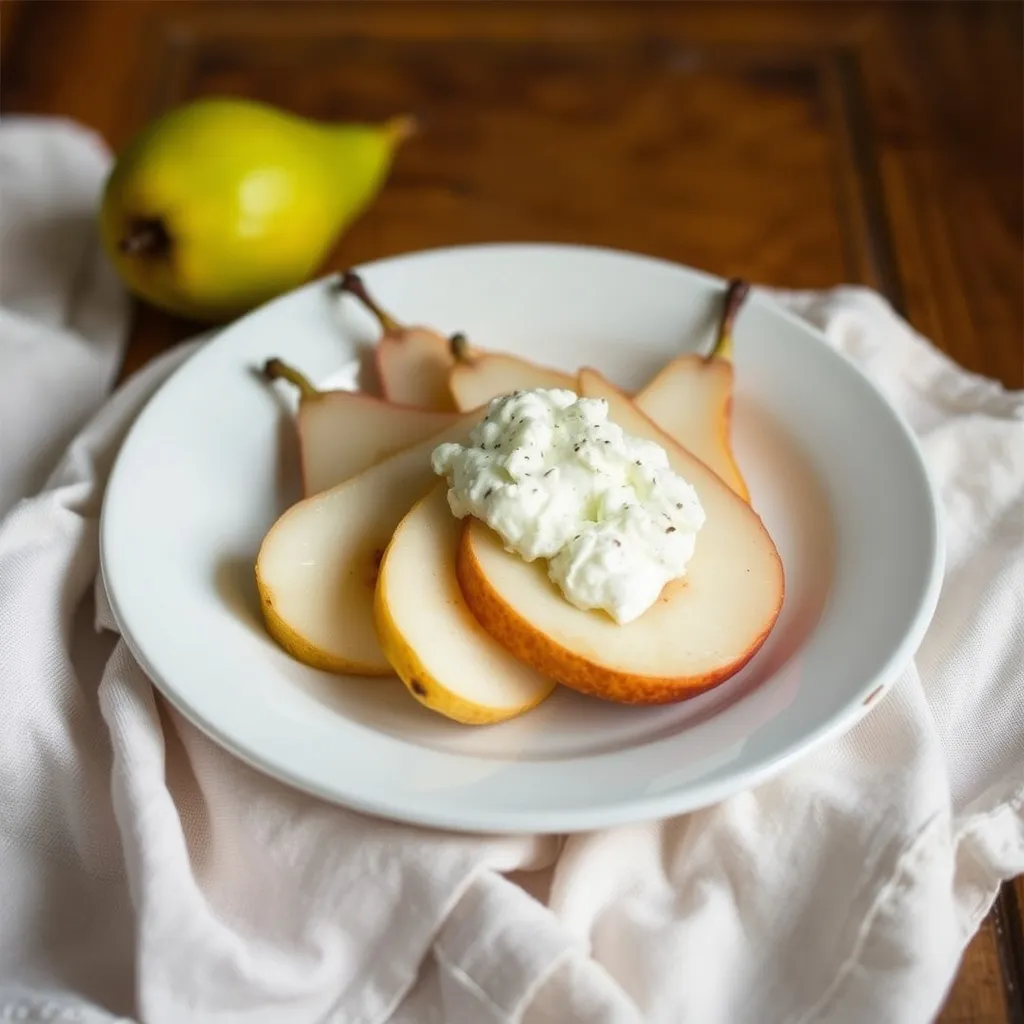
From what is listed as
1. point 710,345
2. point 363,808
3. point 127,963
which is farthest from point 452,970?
point 710,345

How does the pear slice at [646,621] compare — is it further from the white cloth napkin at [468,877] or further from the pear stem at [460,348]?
the pear stem at [460,348]

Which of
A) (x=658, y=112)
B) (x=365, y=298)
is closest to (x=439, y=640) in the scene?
(x=365, y=298)

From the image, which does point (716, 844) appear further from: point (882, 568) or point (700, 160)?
point (700, 160)

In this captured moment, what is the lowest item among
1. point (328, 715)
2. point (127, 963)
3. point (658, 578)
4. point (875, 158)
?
point (127, 963)

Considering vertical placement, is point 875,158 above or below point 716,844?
above

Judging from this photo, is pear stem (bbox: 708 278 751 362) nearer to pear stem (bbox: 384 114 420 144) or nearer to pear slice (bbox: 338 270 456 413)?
pear slice (bbox: 338 270 456 413)
